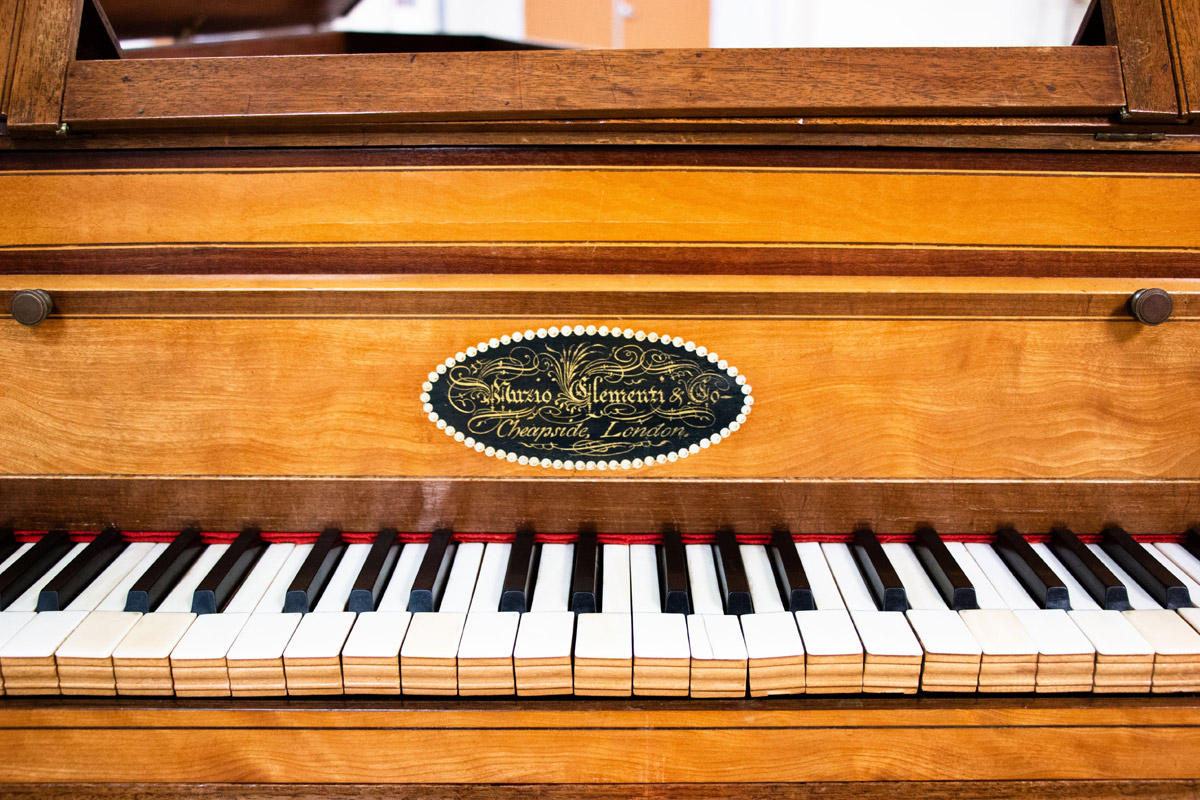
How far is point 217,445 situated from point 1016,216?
1460 mm

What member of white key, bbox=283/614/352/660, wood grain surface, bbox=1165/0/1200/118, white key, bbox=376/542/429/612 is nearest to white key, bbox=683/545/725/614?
white key, bbox=376/542/429/612

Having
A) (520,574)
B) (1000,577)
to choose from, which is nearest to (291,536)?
(520,574)

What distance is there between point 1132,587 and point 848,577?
1.51ft


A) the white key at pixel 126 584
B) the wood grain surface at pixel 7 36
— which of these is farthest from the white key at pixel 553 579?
the wood grain surface at pixel 7 36

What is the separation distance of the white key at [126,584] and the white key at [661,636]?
0.81 m

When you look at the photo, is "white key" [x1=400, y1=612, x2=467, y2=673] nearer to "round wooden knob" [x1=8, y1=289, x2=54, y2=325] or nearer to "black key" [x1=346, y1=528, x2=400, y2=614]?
"black key" [x1=346, y1=528, x2=400, y2=614]

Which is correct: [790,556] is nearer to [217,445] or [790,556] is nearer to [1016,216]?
[1016,216]

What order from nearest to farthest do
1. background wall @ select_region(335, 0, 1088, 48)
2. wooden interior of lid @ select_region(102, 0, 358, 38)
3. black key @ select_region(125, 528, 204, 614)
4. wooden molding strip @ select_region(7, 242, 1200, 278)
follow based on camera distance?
black key @ select_region(125, 528, 204, 614) < wooden molding strip @ select_region(7, 242, 1200, 278) < wooden interior of lid @ select_region(102, 0, 358, 38) < background wall @ select_region(335, 0, 1088, 48)

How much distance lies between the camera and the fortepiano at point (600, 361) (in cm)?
117

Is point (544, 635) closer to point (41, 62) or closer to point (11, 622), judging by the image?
point (11, 622)

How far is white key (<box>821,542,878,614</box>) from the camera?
1195 mm

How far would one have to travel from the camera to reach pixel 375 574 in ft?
4.01

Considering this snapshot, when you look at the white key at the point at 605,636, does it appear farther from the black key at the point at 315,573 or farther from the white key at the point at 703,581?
the black key at the point at 315,573

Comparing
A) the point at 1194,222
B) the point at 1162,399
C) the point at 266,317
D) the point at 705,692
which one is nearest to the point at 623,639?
the point at 705,692
